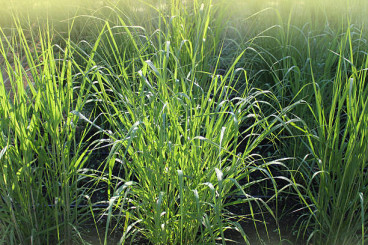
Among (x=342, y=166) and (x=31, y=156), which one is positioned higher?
(x=31, y=156)

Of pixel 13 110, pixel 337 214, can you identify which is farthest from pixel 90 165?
pixel 337 214

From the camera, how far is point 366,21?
3111 millimetres

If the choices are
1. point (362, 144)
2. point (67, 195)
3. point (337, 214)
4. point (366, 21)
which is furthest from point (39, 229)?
point (366, 21)

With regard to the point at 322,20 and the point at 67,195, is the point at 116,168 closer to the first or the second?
the point at 67,195

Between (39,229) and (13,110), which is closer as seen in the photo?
(13,110)

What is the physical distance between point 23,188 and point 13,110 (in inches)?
12.7

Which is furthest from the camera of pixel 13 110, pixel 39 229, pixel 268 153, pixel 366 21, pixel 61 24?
pixel 61 24

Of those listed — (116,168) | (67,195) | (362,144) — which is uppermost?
(362,144)

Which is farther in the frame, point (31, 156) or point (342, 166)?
point (342, 166)

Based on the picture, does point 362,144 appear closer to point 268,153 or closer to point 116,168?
point 268,153

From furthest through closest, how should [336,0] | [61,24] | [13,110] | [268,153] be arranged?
[61,24], [336,0], [268,153], [13,110]

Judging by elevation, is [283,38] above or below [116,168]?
above

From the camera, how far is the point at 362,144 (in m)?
1.81

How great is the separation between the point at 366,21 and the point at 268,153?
133 centimetres
